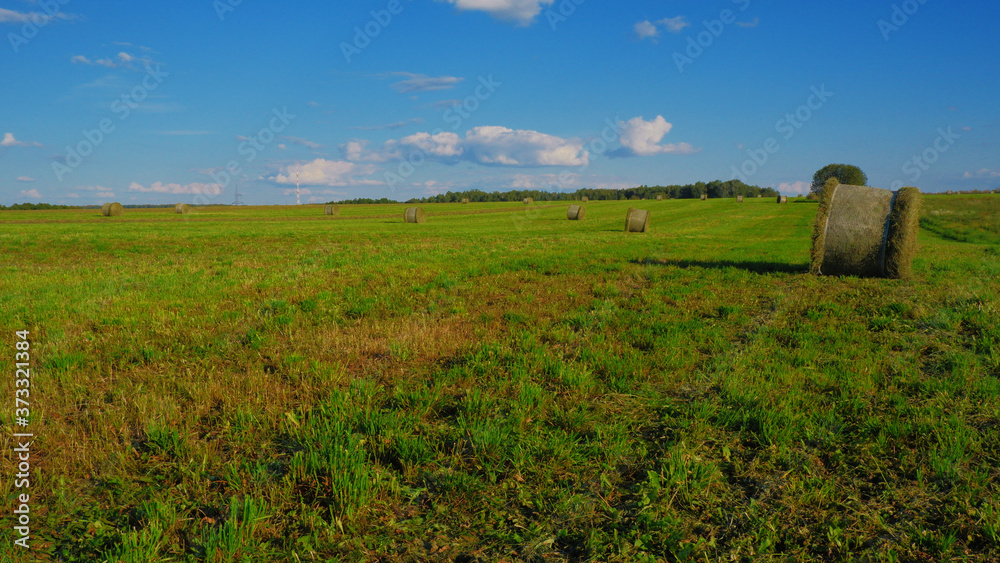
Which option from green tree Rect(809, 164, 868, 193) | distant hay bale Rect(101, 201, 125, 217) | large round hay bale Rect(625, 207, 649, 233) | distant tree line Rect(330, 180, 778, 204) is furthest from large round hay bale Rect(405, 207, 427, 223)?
green tree Rect(809, 164, 868, 193)

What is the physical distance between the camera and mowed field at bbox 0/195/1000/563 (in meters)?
3.36

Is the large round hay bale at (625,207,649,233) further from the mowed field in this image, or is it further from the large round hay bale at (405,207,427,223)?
the mowed field

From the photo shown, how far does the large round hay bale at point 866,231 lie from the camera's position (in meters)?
12.4

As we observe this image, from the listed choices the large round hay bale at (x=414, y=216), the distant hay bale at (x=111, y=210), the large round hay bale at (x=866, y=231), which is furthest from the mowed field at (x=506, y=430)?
the distant hay bale at (x=111, y=210)

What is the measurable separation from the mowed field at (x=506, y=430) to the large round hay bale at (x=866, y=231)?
2817 millimetres

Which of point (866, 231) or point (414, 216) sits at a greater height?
point (414, 216)

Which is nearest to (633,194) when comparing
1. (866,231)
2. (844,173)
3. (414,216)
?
(844,173)

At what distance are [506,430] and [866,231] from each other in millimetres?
12361

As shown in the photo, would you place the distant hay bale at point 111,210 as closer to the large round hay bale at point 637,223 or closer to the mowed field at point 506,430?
the large round hay bale at point 637,223

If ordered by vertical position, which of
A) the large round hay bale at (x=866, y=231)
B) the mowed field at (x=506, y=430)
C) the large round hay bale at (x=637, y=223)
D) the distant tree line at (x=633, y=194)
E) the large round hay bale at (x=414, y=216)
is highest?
the distant tree line at (x=633, y=194)

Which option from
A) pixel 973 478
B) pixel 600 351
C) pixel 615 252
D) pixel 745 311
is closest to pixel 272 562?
pixel 600 351

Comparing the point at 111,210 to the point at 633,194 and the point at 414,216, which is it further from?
the point at 633,194

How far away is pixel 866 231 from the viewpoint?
41.5 feet

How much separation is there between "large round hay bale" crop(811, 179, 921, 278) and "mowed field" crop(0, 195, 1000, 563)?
2817 mm
